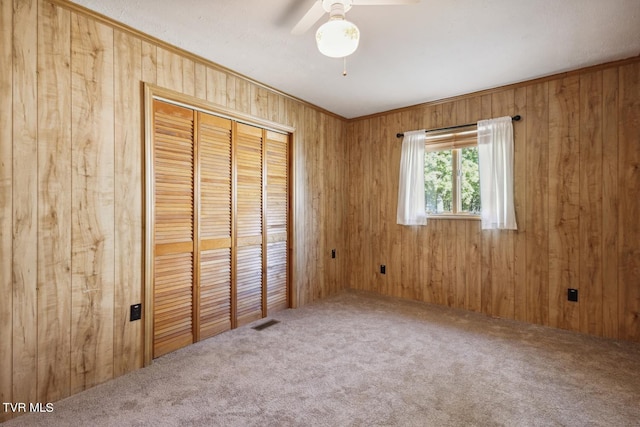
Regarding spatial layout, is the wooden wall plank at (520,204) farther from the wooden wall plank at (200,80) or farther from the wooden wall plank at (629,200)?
the wooden wall plank at (200,80)

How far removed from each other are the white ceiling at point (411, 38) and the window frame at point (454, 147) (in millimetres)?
502

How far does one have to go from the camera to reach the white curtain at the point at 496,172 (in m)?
3.10

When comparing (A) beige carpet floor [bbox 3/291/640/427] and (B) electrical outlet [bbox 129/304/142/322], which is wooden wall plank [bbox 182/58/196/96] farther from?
(A) beige carpet floor [bbox 3/291/640/427]

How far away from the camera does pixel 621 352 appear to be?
95.9 inches

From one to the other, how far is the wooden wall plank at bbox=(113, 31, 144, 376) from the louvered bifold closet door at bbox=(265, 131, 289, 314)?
131 centimetres

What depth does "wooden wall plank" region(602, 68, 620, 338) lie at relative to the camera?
2674mm

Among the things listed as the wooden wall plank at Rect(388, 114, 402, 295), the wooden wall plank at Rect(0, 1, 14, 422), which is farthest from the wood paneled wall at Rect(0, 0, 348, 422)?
the wooden wall plank at Rect(388, 114, 402, 295)

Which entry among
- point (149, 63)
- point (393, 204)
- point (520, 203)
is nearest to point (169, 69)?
point (149, 63)

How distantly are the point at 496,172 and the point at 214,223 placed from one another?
2859 millimetres

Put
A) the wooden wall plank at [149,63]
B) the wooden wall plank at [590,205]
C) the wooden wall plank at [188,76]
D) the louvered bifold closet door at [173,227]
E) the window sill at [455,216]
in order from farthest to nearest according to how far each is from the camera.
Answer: the window sill at [455,216] < the wooden wall plank at [590,205] < the wooden wall plank at [188,76] < the louvered bifold closet door at [173,227] < the wooden wall plank at [149,63]

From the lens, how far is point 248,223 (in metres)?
3.09

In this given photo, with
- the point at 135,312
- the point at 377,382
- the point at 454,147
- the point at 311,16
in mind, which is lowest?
the point at 377,382

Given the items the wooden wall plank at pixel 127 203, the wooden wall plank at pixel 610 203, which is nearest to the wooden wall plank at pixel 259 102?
the wooden wall plank at pixel 127 203

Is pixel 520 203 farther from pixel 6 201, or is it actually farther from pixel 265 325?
pixel 6 201
